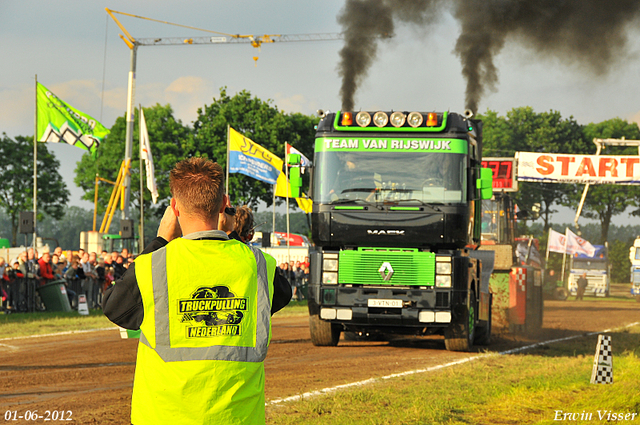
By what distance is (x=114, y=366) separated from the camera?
10.2m

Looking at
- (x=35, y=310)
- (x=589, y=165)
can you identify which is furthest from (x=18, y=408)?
(x=589, y=165)

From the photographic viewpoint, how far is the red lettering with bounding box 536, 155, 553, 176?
26.7 m

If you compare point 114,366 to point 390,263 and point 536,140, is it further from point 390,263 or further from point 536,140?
point 536,140

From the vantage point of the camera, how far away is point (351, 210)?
11.6 metres

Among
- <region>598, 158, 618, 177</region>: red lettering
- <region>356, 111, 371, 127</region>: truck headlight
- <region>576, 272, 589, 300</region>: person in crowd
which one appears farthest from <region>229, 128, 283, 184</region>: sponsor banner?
<region>576, 272, 589, 300</region>: person in crowd

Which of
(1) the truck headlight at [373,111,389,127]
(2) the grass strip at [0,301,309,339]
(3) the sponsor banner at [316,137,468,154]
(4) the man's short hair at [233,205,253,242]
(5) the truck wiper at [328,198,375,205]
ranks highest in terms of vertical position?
(1) the truck headlight at [373,111,389,127]

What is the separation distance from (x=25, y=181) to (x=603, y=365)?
57929 millimetres

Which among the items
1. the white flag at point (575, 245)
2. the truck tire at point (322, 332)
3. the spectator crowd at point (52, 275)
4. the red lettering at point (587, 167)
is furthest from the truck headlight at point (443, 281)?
the white flag at point (575, 245)

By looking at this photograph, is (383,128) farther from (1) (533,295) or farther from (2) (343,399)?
(1) (533,295)

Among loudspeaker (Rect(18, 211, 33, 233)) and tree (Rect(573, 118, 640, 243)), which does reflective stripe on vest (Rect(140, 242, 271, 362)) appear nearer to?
loudspeaker (Rect(18, 211, 33, 233))

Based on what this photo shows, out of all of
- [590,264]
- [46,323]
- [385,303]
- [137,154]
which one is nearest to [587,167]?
[385,303]

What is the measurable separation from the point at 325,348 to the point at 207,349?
10.3 m

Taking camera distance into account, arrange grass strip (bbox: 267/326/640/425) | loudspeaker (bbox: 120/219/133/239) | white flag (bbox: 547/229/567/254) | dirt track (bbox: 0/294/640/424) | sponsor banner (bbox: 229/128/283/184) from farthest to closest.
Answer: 1. white flag (bbox: 547/229/567/254)
2. loudspeaker (bbox: 120/219/133/239)
3. sponsor banner (bbox: 229/128/283/184)
4. dirt track (bbox: 0/294/640/424)
5. grass strip (bbox: 267/326/640/425)

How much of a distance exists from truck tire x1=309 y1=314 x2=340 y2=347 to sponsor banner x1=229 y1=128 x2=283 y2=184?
53.3 feet
